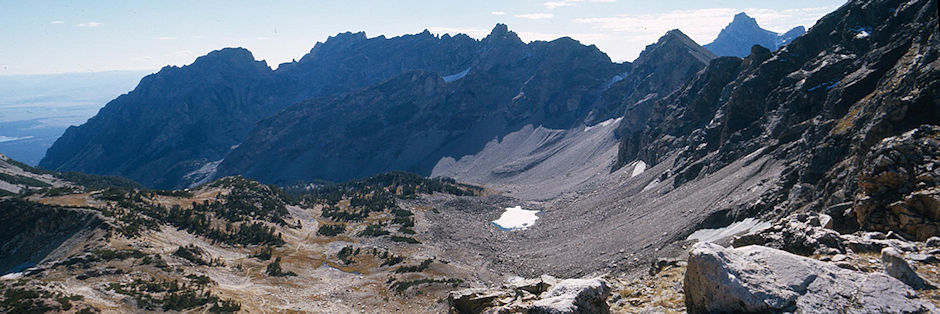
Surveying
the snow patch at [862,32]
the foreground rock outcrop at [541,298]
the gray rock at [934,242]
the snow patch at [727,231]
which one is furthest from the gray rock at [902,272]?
the snow patch at [862,32]

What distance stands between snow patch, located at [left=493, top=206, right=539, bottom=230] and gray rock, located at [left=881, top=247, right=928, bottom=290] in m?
91.6

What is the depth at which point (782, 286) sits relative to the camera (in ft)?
40.8

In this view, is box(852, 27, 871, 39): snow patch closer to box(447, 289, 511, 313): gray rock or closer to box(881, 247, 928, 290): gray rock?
box(881, 247, 928, 290): gray rock

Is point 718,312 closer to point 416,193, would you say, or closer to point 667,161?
point 667,161

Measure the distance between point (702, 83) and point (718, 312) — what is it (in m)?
131

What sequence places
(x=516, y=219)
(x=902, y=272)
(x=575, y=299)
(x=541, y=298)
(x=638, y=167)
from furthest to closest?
(x=638, y=167), (x=516, y=219), (x=541, y=298), (x=575, y=299), (x=902, y=272)

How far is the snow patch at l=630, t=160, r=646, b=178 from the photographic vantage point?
125m

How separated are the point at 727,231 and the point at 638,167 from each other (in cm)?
8239

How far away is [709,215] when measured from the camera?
54844mm

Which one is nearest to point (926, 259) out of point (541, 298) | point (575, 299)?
point (575, 299)

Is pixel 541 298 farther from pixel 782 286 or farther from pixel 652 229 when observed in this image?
pixel 652 229

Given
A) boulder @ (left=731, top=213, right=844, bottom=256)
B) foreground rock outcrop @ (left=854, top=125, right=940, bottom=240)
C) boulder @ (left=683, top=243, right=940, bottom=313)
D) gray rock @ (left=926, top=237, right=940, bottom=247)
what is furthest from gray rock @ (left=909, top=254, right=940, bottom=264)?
foreground rock outcrop @ (left=854, top=125, right=940, bottom=240)

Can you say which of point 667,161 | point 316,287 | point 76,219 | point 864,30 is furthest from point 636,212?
point 76,219

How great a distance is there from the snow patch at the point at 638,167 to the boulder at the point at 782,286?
11575 cm
